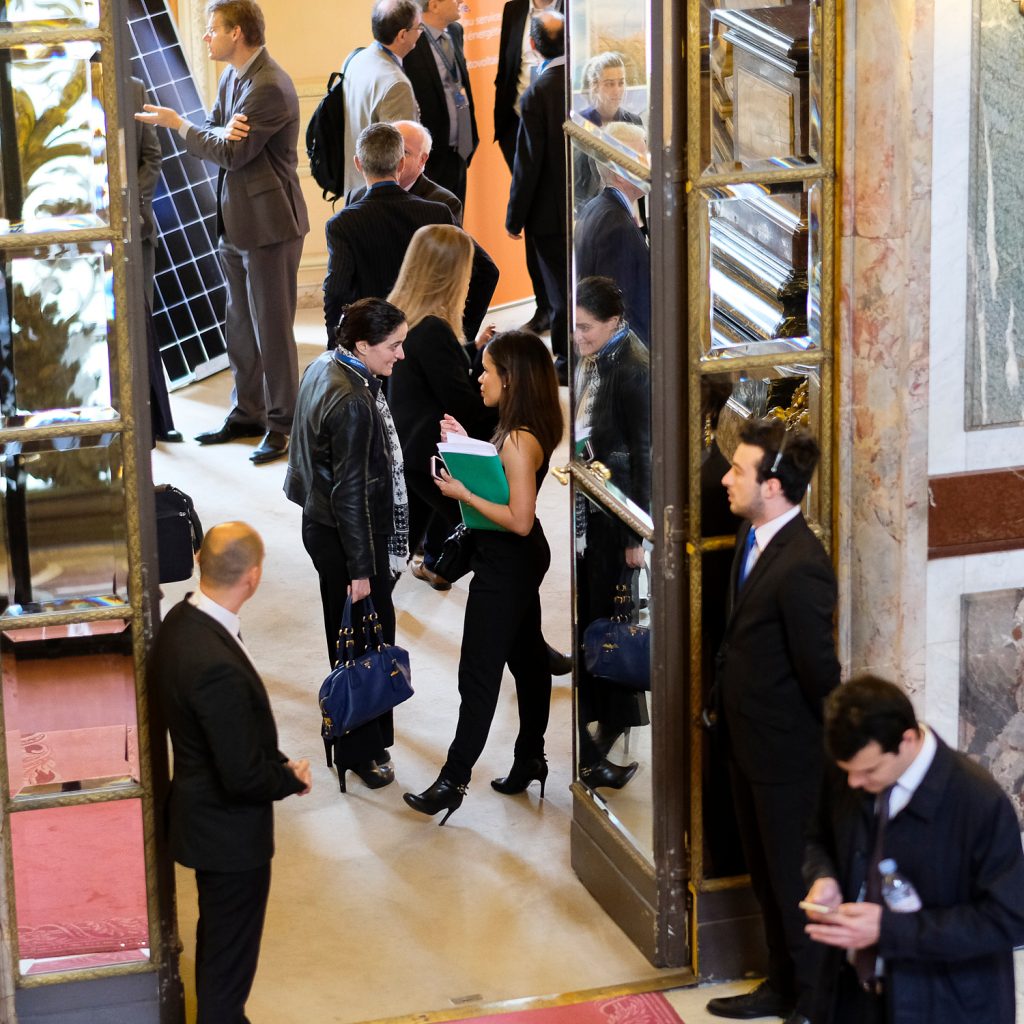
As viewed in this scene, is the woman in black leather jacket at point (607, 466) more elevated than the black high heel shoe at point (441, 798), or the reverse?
the woman in black leather jacket at point (607, 466)

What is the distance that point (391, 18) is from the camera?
8836mm

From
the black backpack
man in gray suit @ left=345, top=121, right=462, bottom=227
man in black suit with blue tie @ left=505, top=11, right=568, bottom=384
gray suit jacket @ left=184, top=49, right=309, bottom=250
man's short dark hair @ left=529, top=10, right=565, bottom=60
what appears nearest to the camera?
man in gray suit @ left=345, top=121, right=462, bottom=227

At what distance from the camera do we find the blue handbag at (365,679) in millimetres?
5711

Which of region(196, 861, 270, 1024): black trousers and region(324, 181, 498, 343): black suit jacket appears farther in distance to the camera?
region(324, 181, 498, 343): black suit jacket

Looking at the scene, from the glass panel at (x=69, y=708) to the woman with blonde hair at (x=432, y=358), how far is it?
2.60 meters

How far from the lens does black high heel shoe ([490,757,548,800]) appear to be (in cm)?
595

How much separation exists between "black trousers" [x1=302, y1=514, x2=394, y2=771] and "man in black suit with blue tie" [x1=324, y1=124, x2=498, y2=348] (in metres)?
1.86

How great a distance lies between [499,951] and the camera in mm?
4988

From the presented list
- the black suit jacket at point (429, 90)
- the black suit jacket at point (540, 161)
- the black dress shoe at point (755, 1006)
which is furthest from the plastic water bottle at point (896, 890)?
the black suit jacket at point (429, 90)

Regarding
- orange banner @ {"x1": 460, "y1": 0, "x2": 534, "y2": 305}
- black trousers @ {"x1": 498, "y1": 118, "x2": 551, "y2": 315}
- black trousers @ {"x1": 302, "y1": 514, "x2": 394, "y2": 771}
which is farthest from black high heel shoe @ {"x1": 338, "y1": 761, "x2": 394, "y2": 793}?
orange banner @ {"x1": 460, "y1": 0, "x2": 534, "y2": 305}

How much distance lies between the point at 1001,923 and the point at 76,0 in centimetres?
266

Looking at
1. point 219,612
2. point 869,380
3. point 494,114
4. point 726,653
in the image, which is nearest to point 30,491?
point 219,612

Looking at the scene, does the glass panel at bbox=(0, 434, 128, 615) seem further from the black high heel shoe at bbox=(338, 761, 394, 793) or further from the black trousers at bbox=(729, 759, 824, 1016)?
the black high heel shoe at bbox=(338, 761, 394, 793)

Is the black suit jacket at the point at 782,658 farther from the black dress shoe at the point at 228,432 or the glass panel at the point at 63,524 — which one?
the black dress shoe at the point at 228,432
